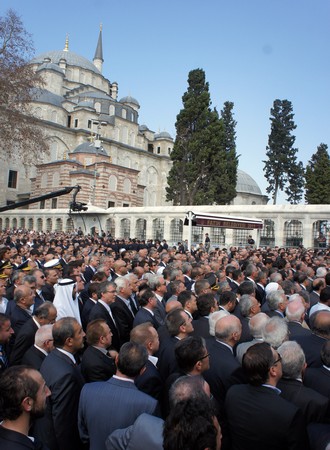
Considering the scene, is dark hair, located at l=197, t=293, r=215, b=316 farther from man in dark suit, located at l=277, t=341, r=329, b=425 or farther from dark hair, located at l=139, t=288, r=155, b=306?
man in dark suit, located at l=277, t=341, r=329, b=425

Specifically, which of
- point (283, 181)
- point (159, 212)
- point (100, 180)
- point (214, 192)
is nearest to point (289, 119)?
point (283, 181)

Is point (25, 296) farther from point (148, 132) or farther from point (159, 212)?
point (148, 132)

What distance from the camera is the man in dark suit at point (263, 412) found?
2438 millimetres

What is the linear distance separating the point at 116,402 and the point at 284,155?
1724 inches

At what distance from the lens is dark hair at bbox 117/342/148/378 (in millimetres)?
2842

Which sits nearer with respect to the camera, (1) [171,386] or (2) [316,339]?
(1) [171,386]

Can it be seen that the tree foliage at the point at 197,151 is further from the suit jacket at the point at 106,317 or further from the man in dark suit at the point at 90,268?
the suit jacket at the point at 106,317

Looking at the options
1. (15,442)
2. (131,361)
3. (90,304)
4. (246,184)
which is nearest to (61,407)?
(131,361)

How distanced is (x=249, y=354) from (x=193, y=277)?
570 centimetres

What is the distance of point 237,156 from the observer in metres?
38.4

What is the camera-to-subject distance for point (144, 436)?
2.13 m

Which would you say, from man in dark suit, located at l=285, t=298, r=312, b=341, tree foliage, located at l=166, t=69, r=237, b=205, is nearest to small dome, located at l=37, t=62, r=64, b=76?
tree foliage, located at l=166, t=69, r=237, b=205

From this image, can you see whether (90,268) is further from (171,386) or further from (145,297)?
(171,386)

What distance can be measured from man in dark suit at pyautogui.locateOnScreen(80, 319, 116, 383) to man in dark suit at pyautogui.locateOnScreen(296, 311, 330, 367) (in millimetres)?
1872
